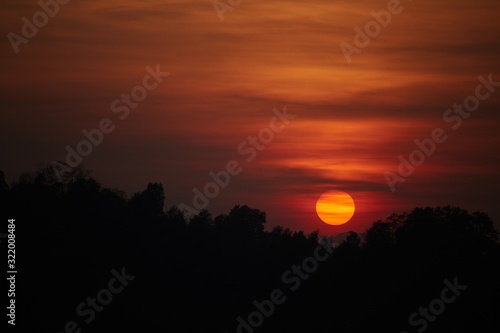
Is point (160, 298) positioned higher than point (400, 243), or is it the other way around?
point (400, 243)

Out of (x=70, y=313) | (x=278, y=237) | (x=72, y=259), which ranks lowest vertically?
(x=70, y=313)

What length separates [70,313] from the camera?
330ft

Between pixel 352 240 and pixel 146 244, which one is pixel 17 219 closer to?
pixel 146 244

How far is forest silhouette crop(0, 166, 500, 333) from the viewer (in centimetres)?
10769

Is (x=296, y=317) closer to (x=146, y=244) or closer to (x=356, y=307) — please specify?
(x=356, y=307)

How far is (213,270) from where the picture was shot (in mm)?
127938

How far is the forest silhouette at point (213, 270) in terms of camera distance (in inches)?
4240

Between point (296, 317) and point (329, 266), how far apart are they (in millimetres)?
16269

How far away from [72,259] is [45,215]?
837 cm

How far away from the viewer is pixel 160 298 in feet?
383

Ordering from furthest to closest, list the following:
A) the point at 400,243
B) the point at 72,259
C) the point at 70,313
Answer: the point at 400,243 < the point at 72,259 < the point at 70,313

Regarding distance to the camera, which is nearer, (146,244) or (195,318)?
(195,318)

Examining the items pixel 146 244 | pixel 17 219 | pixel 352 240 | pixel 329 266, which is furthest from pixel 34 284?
pixel 352 240

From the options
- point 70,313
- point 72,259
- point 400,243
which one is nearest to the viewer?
point 70,313
